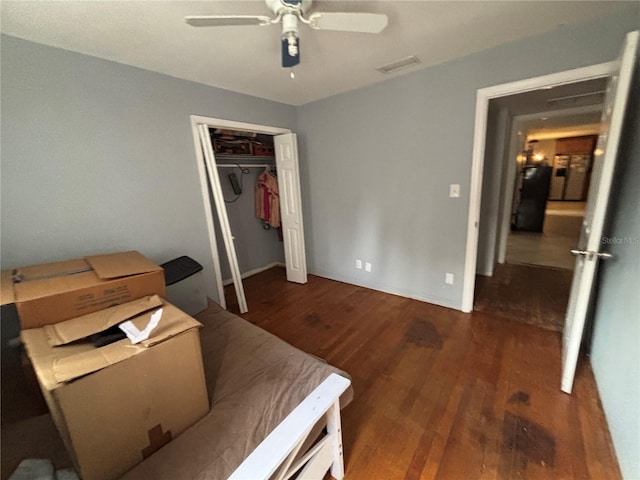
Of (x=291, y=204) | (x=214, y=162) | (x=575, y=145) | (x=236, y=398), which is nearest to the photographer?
(x=236, y=398)

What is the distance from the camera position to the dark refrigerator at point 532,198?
5.59 metres

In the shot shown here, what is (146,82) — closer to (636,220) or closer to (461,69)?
(461,69)

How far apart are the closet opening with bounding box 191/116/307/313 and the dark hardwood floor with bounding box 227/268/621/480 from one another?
2.89ft

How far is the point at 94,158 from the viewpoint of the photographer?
1.87 m

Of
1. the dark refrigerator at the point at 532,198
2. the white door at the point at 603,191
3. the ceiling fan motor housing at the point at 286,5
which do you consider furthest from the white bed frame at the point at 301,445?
the dark refrigerator at the point at 532,198

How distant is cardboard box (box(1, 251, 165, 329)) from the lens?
3.47ft

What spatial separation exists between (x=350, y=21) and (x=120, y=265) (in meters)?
1.71

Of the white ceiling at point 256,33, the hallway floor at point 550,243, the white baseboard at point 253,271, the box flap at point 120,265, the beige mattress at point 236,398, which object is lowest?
the hallway floor at point 550,243

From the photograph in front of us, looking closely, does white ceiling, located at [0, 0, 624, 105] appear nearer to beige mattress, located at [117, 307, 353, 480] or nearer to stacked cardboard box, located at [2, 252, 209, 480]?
stacked cardboard box, located at [2, 252, 209, 480]

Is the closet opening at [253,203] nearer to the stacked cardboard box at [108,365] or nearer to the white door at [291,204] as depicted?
the white door at [291,204]

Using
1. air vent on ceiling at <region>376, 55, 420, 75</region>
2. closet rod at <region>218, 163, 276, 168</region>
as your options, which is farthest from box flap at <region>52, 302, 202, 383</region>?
closet rod at <region>218, 163, 276, 168</region>

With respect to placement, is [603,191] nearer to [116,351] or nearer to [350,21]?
[350,21]

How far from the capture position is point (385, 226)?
9.52ft

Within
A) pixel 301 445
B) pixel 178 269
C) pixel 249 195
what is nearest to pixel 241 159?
pixel 249 195
